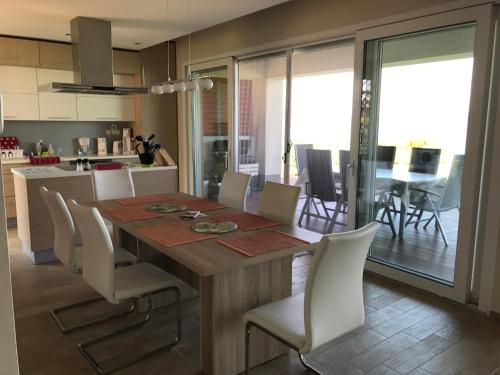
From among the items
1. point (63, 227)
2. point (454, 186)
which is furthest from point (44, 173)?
point (454, 186)

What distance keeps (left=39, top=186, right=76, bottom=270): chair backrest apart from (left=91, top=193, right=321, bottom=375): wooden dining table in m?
0.51

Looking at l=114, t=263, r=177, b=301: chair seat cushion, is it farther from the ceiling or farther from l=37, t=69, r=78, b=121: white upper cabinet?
l=37, t=69, r=78, b=121: white upper cabinet

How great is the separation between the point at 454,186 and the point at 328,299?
198 cm

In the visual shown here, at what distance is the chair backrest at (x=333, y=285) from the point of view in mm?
1690

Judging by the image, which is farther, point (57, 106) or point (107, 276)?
point (57, 106)

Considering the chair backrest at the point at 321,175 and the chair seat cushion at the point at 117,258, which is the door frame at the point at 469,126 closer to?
the chair backrest at the point at 321,175

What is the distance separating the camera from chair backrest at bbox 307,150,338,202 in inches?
182

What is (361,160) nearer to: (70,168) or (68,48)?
(70,168)

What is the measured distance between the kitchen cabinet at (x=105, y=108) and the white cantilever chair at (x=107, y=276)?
419 cm

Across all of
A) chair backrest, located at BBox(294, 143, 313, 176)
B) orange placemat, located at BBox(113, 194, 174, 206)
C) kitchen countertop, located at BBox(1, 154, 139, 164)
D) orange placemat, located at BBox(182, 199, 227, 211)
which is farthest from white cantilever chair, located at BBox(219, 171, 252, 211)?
kitchen countertop, located at BBox(1, 154, 139, 164)

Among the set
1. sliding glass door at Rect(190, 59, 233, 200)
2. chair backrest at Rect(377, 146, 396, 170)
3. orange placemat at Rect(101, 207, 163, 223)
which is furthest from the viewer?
sliding glass door at Rect(190, 59, 233, 200)

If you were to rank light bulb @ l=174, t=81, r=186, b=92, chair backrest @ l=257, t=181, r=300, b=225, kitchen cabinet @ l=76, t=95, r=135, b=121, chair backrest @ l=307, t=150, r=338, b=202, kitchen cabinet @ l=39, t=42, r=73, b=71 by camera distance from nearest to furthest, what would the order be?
1. chair backrest @ l=257, t=181, r=300, b=225
2. light bulb @ l=174, t=81, r=186, b=92
3. chair backrest @ l=307, t=150, r=338, b=202
4. kitchen cabinet @ l=39, t=42, r=73, b=71
5. kitchen cabinet @ l=76, t=95, r=135, b=121

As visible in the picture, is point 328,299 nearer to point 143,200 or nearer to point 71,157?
point 143,200

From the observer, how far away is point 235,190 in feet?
11.9
